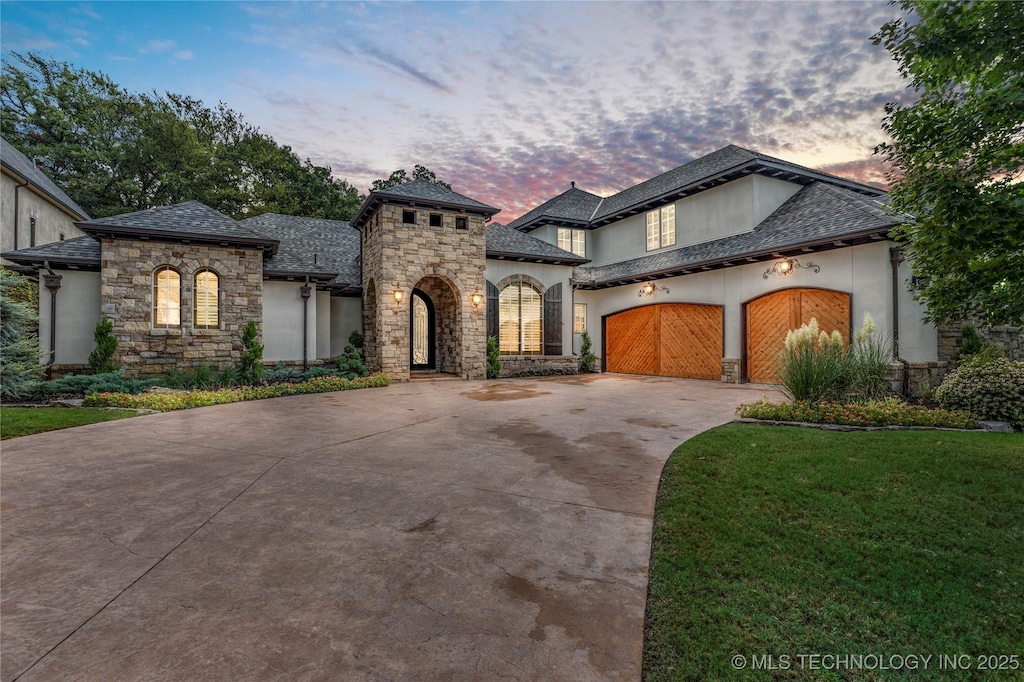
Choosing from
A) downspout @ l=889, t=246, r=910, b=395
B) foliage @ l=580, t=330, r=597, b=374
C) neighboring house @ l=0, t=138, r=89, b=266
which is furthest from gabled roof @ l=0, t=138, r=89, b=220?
downspout @ l=889, t=246, r=910, b=395

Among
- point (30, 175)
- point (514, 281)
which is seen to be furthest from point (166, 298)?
point (30, 175)

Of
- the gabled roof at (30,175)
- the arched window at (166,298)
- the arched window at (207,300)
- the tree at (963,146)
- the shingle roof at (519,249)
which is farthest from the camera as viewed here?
the shingle roof at (519,249)

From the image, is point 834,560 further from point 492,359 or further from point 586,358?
point 586,358

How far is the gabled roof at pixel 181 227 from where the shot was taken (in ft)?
35.6

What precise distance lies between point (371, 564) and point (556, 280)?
1438cm

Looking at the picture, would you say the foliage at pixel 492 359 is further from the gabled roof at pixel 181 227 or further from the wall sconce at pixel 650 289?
the gabled roof at pixel 181 227

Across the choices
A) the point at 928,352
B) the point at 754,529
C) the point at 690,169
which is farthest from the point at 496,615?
the point at 690,169

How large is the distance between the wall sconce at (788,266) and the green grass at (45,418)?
50.7 ft

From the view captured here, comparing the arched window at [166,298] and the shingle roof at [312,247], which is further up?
the shingle roof at [312,247]

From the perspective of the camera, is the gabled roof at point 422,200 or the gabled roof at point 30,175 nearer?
the gabled roof at point 422,200

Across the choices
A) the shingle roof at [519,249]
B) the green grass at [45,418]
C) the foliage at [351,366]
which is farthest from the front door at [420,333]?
the green grass at [45,418]

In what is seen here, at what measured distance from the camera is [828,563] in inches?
109

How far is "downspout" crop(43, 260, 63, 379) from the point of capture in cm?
1073

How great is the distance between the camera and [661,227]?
53.6 ft
